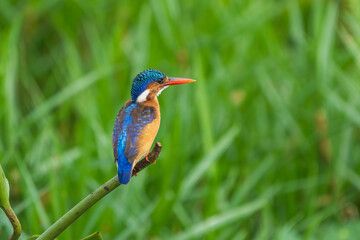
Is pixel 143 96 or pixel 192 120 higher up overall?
pixel 143 96

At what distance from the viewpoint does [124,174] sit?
0.50 meters

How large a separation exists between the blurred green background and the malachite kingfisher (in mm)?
1163

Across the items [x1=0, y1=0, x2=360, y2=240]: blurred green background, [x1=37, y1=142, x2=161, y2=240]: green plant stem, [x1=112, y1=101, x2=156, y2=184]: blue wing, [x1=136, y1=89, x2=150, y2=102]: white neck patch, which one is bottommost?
[x1=0, y1=0, x2=360, y2=240]: blurred green background

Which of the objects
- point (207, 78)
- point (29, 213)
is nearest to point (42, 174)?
point (29, 213)

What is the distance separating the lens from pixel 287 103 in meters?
2.66

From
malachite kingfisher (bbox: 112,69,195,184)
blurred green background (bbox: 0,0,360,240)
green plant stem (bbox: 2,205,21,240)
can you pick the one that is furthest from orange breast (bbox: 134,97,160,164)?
blurred green background (bbox: 0,0,360,240)

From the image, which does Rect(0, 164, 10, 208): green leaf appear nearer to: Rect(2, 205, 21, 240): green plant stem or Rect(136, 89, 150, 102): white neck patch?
Rect(2, 205, 21, 240): green plant stem

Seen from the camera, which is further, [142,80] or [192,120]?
[192,120]

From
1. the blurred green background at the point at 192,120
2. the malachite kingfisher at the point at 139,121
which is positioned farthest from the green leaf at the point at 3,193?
the blurred green background at the point at 192,120

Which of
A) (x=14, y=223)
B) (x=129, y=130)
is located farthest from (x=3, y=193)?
(x=129, y=130)

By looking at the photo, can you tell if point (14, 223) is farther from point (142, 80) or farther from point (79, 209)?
point (142, 80)

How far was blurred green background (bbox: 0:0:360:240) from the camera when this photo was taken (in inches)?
78.4

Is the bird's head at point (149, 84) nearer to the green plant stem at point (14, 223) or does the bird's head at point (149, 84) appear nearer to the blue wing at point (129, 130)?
the blue wing at point (129, 130)

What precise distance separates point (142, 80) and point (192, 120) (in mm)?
1941
